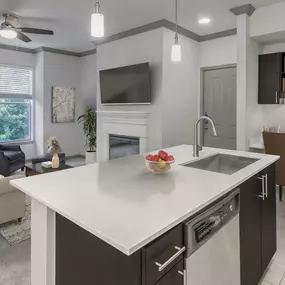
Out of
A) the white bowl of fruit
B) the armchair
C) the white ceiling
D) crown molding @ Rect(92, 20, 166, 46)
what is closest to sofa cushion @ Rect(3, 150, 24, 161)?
the armchair

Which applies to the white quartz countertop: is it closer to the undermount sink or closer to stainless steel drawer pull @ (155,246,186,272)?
stainless steel drawer pull @ (155,246,186,272)

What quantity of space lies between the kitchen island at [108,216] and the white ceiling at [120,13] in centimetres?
284

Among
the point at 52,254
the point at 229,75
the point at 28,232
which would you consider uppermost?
the point at 229,75

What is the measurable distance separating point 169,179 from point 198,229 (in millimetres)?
477

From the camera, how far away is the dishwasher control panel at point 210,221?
1076mm

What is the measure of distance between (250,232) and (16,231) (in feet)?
7.65

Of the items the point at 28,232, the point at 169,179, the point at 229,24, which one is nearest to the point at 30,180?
the point at 169,179

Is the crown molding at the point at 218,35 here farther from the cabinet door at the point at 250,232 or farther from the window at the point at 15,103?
the window at the point at 15,103

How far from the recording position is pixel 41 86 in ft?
20.4

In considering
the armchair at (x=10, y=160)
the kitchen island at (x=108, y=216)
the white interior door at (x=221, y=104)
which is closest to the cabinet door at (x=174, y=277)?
the kitchen island at (x=108, y=216)

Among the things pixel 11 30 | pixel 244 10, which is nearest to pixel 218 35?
pixel 244 10

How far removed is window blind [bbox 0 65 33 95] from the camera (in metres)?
5.88

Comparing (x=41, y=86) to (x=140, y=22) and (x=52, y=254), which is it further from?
(x=52, y=254)

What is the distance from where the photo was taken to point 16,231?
2.73 m
